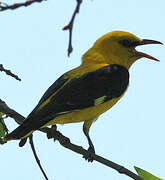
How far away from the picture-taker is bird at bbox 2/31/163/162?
4117mm

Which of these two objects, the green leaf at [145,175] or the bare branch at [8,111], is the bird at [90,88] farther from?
the green leaf at [145,175]

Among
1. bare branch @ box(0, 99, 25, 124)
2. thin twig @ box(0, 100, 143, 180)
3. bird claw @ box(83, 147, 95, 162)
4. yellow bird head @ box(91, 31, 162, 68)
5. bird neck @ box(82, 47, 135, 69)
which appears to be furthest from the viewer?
yellow bird head @ box(91, 31, 162, 68)

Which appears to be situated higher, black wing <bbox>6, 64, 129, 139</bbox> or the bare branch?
the bare branch

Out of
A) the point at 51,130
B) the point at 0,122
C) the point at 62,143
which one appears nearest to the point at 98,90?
the point at 51,130

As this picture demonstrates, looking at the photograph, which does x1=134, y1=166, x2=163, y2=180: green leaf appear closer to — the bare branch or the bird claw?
the bird claw

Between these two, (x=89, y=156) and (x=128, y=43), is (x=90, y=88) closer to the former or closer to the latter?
(x=89, y=156)

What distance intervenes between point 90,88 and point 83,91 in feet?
0.37

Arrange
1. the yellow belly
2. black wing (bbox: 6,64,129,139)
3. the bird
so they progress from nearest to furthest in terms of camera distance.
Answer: black wing (bbox: 6,64,129,139), the bird, the yellow belly

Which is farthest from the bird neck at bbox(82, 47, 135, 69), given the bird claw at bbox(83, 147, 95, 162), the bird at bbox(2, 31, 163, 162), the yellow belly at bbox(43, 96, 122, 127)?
the bird claw at bbox(83, 147, 95, 162)

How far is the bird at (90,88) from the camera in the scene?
412 cm

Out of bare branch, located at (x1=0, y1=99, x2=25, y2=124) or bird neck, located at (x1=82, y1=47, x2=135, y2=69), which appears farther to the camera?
bird neck, located at (x1=82, y1=47, x2=135, y2=69)

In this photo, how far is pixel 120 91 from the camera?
4.90 m

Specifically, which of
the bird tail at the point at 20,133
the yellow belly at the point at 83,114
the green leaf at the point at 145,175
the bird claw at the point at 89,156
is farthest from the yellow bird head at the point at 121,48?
the green leaf at the point at 145,175

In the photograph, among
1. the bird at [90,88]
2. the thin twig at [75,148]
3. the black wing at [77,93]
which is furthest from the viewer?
the bird at [90,88]
